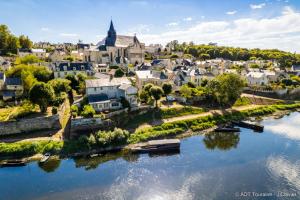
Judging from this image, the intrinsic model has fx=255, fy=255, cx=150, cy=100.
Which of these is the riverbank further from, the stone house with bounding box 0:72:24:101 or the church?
the church

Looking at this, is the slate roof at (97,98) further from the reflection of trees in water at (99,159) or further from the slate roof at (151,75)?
the slate roof at (151,75)

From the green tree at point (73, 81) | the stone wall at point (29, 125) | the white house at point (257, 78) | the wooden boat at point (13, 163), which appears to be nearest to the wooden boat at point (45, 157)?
the wooden boat at point (13, 163)

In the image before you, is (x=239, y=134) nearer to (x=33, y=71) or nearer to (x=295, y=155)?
(x=295, y=155)

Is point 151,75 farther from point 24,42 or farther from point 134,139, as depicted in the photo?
point 24,42

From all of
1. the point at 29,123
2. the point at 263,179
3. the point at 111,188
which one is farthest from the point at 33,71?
the point at 263,179

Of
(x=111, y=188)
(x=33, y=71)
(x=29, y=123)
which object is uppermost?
(x=33, y=71)

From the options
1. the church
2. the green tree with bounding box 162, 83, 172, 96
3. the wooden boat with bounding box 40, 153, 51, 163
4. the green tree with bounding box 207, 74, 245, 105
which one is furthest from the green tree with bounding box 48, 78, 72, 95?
the church
